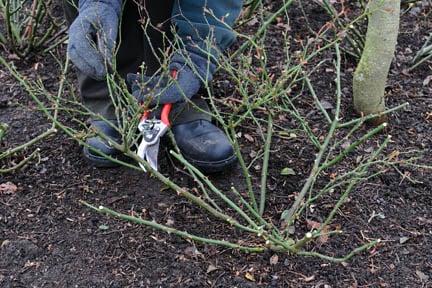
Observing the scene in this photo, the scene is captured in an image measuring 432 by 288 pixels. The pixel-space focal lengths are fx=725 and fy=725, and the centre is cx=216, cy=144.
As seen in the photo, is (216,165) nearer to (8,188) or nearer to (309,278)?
(309,278)

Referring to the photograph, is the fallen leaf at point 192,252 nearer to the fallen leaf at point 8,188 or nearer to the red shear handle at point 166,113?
the red shear handle at point 166,113

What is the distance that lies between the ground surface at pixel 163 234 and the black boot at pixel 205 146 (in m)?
0.05

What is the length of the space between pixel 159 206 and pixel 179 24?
53 centimetres

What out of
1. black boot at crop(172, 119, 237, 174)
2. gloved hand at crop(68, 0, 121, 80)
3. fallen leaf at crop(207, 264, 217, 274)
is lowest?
fallen leaf at crop(207, 264, 217, 274)

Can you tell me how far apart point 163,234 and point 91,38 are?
0.54 meters

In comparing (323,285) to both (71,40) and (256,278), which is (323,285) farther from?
(71,40)

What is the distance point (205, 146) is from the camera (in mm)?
2051

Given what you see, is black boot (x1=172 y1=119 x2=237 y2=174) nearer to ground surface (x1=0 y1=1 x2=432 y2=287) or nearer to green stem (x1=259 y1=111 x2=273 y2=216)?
ground surface (x1=0 y1=1 x2=432 y2=287)

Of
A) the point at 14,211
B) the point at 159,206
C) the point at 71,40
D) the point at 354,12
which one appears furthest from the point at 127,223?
the point at 354,12

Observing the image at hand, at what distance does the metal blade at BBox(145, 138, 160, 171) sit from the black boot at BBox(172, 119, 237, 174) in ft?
0.44

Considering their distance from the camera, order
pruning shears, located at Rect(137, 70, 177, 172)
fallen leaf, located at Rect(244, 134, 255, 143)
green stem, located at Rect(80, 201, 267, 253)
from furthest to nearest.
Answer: fallen leaf, located at Rect(244, 134, 255, 143), pruning shears, located at Rect(137, 70, 177, 172), green stem, located at Rect(80, 201, 267, 253)

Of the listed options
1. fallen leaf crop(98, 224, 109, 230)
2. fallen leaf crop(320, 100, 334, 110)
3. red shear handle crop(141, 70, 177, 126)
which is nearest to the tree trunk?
fallen leaf crop(320, 100, 334, 110)

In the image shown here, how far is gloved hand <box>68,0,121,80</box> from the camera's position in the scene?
1868 mm

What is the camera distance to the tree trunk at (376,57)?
2.06m
